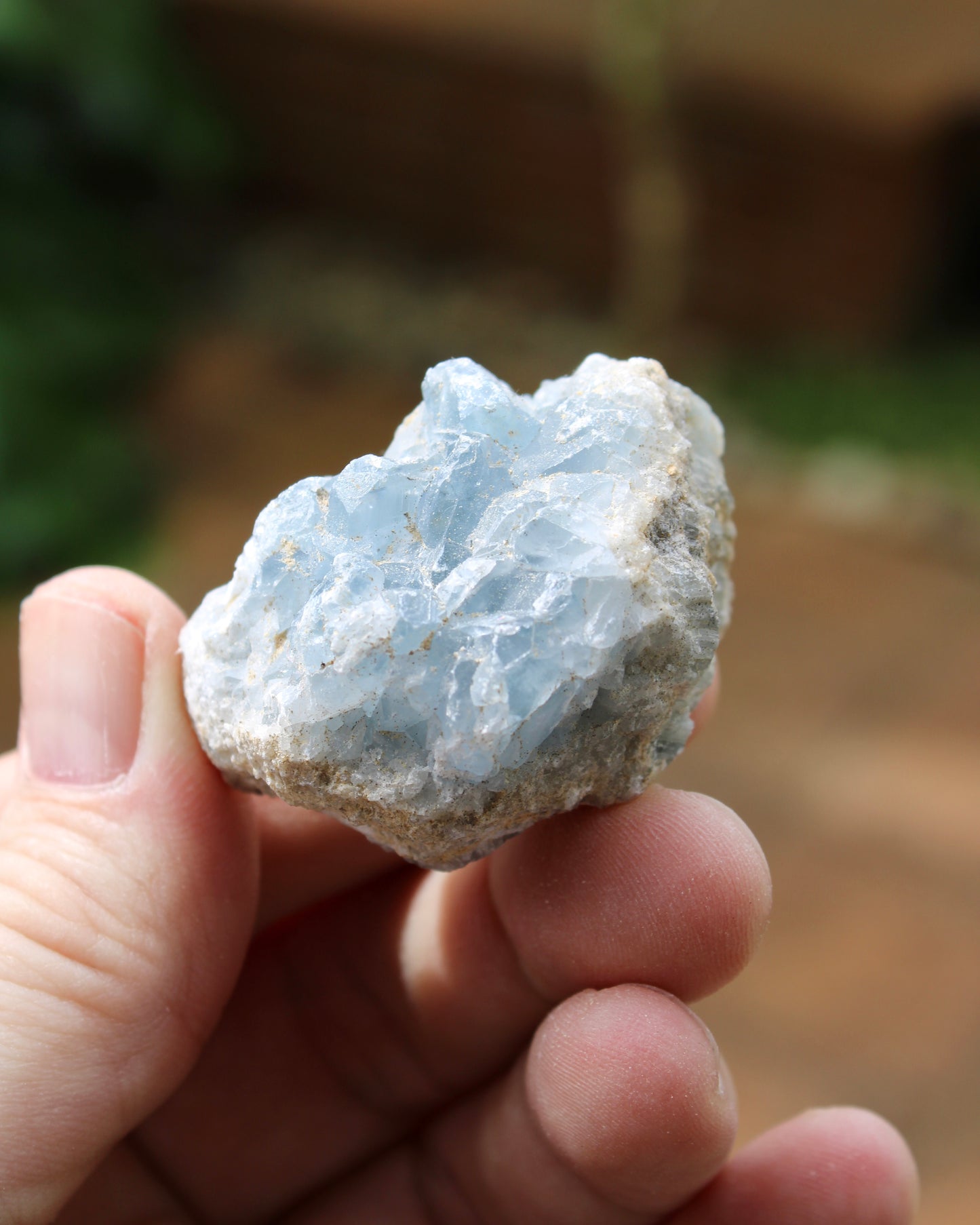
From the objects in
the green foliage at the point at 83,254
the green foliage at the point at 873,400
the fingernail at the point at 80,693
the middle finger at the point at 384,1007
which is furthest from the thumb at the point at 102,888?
the green foliage at the point at 873,400

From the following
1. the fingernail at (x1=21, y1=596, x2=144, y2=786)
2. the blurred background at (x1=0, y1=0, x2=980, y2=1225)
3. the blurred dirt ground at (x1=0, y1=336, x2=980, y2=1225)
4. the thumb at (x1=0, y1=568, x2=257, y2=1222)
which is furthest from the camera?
the blurred background at (x1=0, y1=0, x2=980, y2=1225)

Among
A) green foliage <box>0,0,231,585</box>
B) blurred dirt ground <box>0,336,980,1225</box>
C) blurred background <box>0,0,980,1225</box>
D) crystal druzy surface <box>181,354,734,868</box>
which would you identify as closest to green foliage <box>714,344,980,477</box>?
blurred background <box>0,0,980,1225</box>

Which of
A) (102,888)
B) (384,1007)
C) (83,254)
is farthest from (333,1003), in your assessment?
(83,254)

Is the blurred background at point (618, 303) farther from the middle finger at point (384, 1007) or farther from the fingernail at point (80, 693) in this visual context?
the fingernail at point (80, 693)

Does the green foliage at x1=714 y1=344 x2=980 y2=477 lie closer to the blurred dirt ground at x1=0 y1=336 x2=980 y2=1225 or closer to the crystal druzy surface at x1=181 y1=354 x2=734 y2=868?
the blurred dirt ground at x1=0 y1=336 x2=980 y2=1225

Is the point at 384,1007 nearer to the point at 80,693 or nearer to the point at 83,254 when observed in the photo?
the point at 80,693

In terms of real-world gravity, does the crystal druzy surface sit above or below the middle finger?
above

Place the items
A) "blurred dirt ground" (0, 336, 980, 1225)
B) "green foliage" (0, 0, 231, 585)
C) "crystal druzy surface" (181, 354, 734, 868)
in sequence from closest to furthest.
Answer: "crystal druzy surface" (181, 354, 734, 868)
"blurred dirt ground" (0, 336, 980, 1225)
"green foliage" (0, 0, 231, 585)
